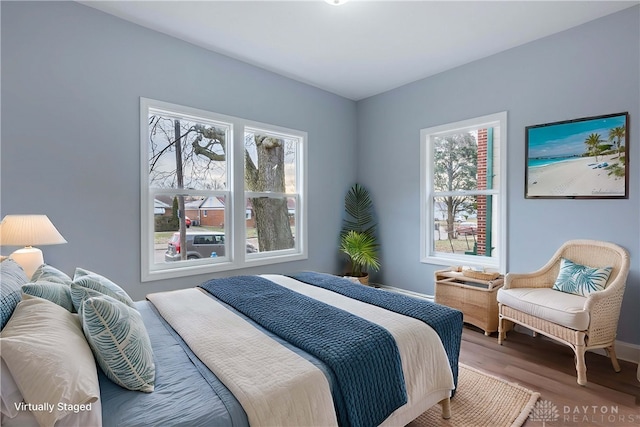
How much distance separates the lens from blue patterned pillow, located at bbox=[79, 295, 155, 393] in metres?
1.09

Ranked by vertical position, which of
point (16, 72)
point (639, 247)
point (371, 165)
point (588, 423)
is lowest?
point (588, 423)

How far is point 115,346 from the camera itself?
3.60 feet

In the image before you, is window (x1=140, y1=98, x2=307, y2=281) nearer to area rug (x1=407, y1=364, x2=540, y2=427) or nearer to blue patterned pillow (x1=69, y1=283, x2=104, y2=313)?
blue patterned pillow (x1=69, y1=283, x2=104, y2=313)

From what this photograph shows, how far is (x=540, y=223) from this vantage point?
303cm

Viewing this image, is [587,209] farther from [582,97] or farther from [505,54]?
[505,54]

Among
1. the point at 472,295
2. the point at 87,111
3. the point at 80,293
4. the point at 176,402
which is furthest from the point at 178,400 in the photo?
the point at 472,295

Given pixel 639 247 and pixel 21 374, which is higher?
pixel 639 247

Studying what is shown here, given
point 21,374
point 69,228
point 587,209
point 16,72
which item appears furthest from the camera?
point 587,209

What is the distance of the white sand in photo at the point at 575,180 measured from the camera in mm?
2623

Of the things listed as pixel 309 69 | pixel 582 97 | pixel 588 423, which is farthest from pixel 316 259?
pixel 582 97

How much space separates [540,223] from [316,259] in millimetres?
2531

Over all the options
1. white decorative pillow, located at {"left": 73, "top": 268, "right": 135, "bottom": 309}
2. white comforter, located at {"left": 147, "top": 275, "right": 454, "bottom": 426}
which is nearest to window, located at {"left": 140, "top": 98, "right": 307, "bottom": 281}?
white comforter, located at {"left": 147, "top": 275, "right": 454, "bottom": 426}

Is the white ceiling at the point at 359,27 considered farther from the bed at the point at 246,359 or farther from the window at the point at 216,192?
the bed at the point at 246,359

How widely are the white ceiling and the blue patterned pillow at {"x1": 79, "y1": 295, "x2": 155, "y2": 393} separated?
2.42 m
